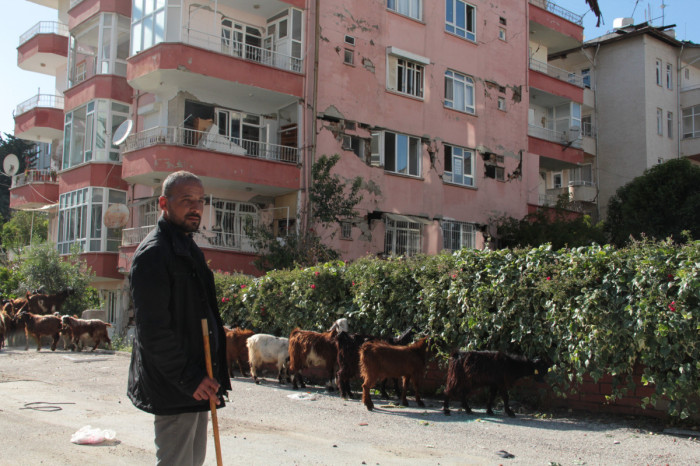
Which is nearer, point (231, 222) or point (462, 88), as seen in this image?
point (231, 222)

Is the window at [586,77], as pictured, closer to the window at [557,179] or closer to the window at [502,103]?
the window at [557,179]

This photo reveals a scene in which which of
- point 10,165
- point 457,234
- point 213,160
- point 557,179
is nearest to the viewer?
point 213,160

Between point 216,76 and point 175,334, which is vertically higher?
point 216,76

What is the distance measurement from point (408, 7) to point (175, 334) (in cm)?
2556

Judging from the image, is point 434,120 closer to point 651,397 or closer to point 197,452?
point 651,397

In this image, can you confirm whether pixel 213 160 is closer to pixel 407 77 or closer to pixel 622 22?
pixel 407 77

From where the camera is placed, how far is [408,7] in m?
27.1

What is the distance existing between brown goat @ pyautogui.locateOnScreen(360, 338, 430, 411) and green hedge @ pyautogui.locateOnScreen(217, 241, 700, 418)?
0.65 meters

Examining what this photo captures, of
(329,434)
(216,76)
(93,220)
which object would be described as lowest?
(329,434)

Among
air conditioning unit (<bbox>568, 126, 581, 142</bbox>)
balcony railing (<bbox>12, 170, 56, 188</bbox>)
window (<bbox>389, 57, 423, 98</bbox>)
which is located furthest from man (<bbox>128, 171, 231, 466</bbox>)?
air conditioning unit (<bbox>568, 126, 581, 142</bbox>)

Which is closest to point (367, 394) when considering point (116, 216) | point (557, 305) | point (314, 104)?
point (557, 305)

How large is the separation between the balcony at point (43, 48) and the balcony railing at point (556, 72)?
22401mm

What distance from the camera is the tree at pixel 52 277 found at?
2122 cm

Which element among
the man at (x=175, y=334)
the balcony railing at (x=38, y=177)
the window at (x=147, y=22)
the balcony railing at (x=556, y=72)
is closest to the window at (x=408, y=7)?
the balcony railing at (x=556, y=72)
